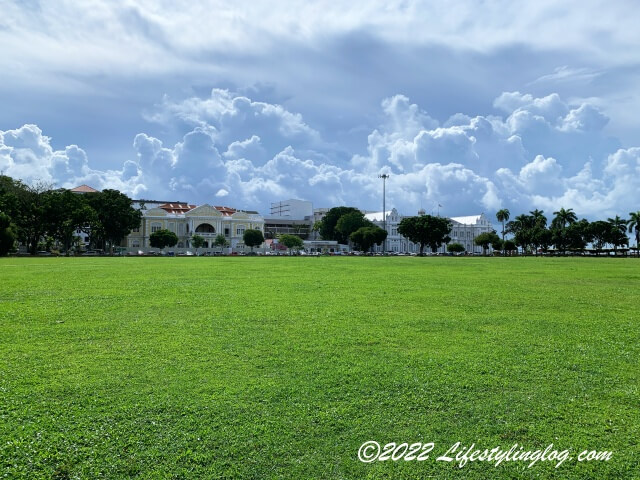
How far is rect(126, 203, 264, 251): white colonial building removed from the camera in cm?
10419

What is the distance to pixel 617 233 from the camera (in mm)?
98875

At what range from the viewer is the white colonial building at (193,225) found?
104 metres

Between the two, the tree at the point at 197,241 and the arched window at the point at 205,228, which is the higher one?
the arched window at the point at 205,228

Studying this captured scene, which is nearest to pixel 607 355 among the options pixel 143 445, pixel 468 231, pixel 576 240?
pixel 143 445

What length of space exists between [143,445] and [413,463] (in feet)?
8.04

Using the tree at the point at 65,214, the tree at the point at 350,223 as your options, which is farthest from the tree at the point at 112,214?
the tree at the point at 350,223

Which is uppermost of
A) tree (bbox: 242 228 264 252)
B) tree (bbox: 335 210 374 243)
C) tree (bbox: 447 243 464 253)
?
tree (bbox: 335 210 374 243)

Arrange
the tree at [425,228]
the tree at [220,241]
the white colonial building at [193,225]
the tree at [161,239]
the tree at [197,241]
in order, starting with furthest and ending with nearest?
the white colonial building at [193,225], the tree at [220,241], the tree at [197,241], the tree at [161,239], the tree at [425,228]

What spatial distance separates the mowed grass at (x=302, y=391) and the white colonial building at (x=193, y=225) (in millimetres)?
94961

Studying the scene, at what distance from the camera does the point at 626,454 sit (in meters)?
4.44

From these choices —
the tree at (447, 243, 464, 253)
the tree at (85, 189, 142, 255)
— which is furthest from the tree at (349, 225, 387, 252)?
the tree at (85, 189, 142, 255)

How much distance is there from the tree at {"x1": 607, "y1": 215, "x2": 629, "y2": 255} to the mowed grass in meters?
102

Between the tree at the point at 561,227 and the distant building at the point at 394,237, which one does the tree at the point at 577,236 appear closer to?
the tree at the point at 561,227

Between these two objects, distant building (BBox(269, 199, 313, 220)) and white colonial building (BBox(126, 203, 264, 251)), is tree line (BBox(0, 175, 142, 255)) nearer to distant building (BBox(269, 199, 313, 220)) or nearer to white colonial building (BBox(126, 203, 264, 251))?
white colonial building (BBox(126, 203, 264, 251))
